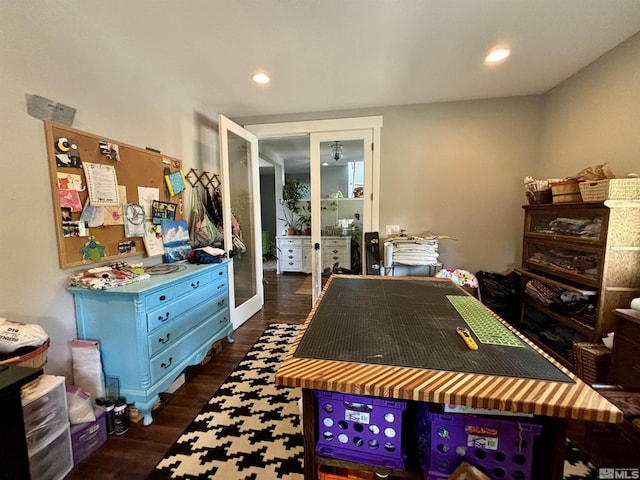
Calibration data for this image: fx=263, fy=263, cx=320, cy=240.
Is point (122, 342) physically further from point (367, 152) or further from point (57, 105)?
point (367, 152)

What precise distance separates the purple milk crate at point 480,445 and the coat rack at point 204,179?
2.71 m

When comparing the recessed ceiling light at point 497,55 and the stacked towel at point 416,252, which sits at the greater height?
the recessed ceiling light at point 497,55

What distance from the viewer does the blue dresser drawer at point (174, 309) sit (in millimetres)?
1591

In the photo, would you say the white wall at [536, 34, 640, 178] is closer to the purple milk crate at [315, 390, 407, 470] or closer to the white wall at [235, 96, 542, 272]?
the white wall at [235, 96, 542, 272]

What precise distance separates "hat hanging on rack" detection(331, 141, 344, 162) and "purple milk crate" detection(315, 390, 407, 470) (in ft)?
9.19

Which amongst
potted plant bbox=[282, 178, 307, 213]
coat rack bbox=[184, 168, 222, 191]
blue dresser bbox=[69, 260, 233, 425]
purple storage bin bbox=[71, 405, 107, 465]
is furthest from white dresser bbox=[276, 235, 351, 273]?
purple storage bin bbox=[71, 405, 107, 465]

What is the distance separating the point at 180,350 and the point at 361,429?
148cm

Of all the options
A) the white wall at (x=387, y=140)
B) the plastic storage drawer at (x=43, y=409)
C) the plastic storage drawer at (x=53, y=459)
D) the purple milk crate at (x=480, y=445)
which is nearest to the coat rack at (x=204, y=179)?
the white wall at (x=387, y=140)

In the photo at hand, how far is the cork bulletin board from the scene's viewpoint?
1505 mm

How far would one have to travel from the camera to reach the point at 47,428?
3.95 feet

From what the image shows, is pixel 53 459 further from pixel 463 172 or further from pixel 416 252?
pixel 463 172

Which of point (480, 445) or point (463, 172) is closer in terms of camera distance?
point (480, 445)

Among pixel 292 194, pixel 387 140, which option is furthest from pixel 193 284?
pixel 292 194

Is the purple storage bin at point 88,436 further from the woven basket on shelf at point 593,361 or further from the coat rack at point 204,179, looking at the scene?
the woven basket on shelf at point 593,361
